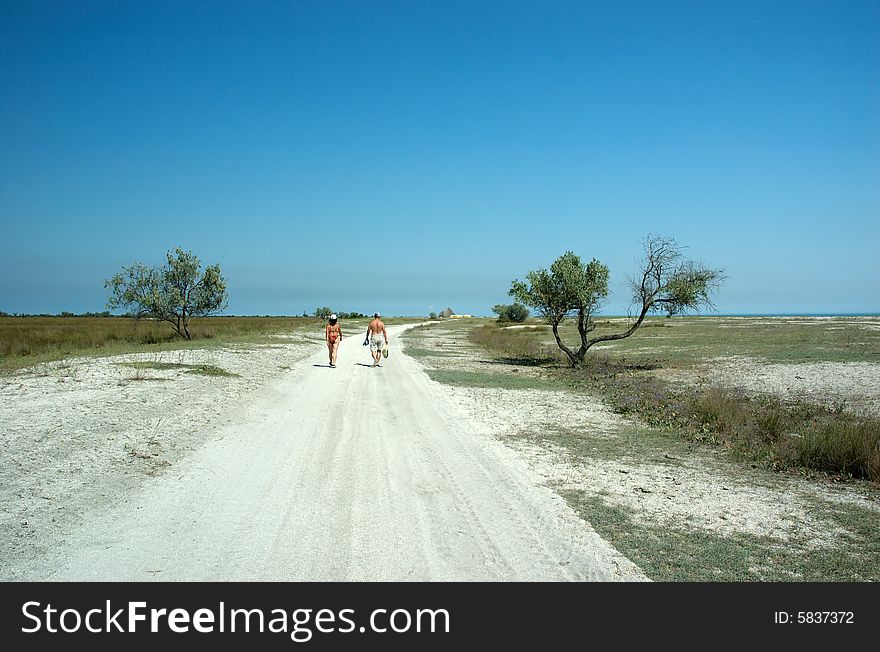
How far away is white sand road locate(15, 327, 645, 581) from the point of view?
16.5ft

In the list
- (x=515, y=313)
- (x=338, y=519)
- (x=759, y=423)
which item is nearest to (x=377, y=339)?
(x=759, y=423)

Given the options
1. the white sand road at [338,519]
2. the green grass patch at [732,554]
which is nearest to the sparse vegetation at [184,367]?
the white sand road at [338,519]

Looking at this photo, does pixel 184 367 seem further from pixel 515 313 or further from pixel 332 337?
pixel 515 313

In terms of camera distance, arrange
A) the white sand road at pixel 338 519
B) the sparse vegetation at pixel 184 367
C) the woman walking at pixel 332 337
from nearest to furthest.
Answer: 1. the white sand road at pixel 338 519
2. the sparse vegetation at pixel 184 367
3. the woman walking at pixel 332 337

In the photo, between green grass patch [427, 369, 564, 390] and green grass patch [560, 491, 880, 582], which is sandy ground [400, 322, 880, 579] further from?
green grass patch [427, 369, 564, 390]

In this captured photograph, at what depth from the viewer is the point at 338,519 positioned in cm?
626

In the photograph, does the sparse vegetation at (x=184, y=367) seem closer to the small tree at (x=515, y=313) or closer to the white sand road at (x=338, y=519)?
the white sand road at (x=338, y=519)

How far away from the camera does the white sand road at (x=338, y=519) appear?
5.04 meters

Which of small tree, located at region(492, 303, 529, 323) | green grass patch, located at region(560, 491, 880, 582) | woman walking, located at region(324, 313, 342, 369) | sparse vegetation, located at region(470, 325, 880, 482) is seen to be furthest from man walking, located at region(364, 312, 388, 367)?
small tree, located at region(492, 303, 529, 323)

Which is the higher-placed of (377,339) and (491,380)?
(377,339)
